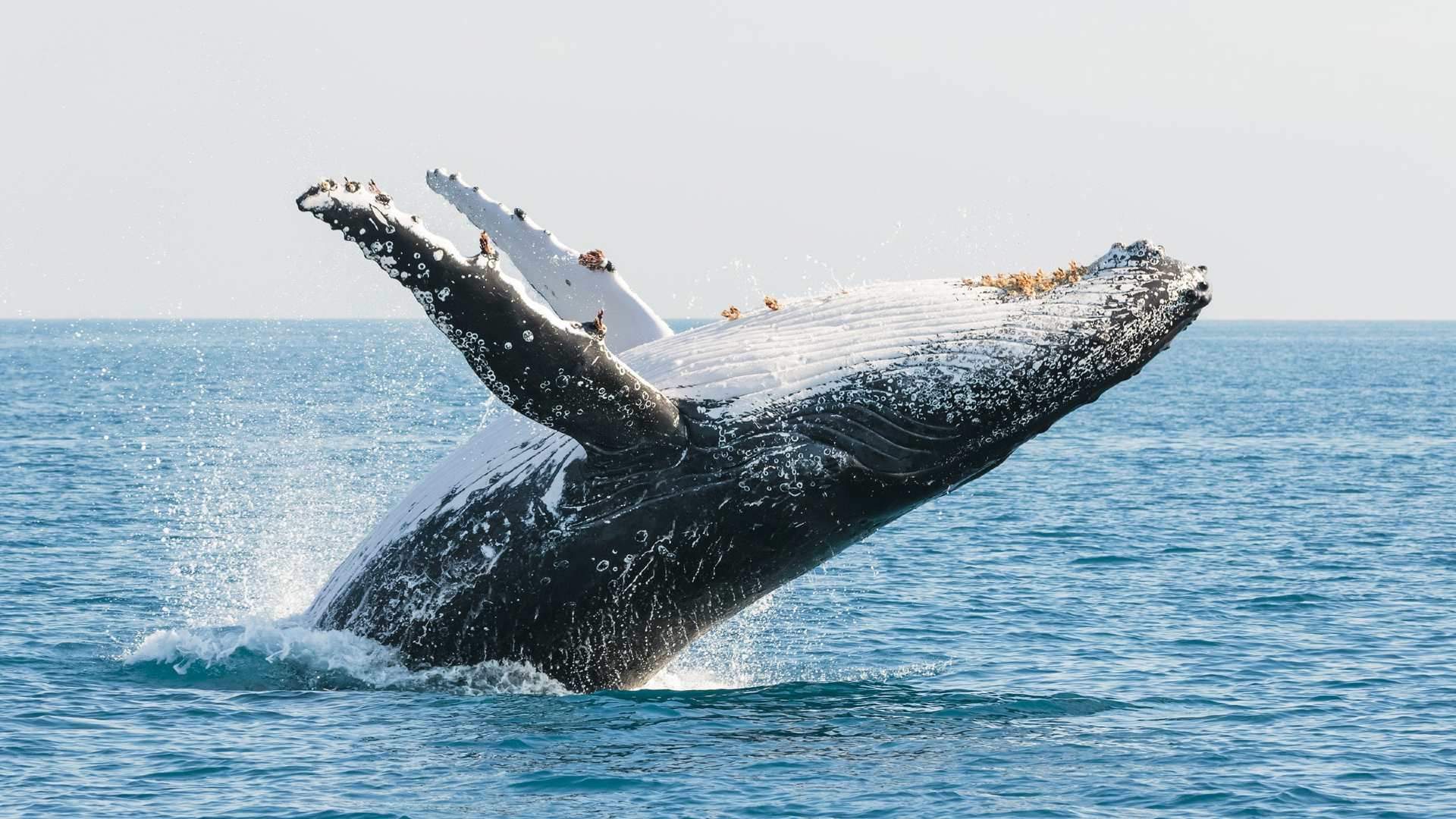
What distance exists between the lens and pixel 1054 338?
10477mm

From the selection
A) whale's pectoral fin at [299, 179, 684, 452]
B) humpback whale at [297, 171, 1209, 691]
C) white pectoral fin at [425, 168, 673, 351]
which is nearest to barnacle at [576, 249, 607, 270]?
white pectoral fin at [425, 168, 673, 351]

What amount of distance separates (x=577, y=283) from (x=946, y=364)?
154 inches

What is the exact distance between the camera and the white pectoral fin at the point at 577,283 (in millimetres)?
13180

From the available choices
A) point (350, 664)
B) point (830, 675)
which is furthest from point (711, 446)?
point (830, 675)

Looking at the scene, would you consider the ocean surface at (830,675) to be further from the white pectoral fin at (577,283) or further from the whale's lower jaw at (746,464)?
the white pectoral fin at (577,283)

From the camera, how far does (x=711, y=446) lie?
10836 mm

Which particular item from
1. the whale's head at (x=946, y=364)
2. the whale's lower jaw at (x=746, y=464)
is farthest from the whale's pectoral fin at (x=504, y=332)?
the whale's head at (x=946, y=364)

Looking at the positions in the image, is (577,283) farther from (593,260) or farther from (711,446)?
(711,446)

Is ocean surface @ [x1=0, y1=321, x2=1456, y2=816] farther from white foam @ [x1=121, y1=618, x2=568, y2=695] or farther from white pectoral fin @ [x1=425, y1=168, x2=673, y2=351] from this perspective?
white pectoral fin @ [x1=425, y1=168, x2=673, y2=351]

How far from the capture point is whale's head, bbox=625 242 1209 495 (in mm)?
10500

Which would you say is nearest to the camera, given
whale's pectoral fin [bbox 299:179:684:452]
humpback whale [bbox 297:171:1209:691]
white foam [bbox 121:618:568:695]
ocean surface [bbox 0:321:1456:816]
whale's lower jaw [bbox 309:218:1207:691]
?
whale's pectoral fin [bbox 299:179:684:452]

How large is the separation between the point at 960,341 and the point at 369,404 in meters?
58.5

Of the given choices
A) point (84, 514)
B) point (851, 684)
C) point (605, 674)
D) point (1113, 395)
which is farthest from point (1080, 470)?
point (1113, 395)

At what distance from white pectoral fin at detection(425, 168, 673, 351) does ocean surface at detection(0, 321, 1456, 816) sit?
116 inches
